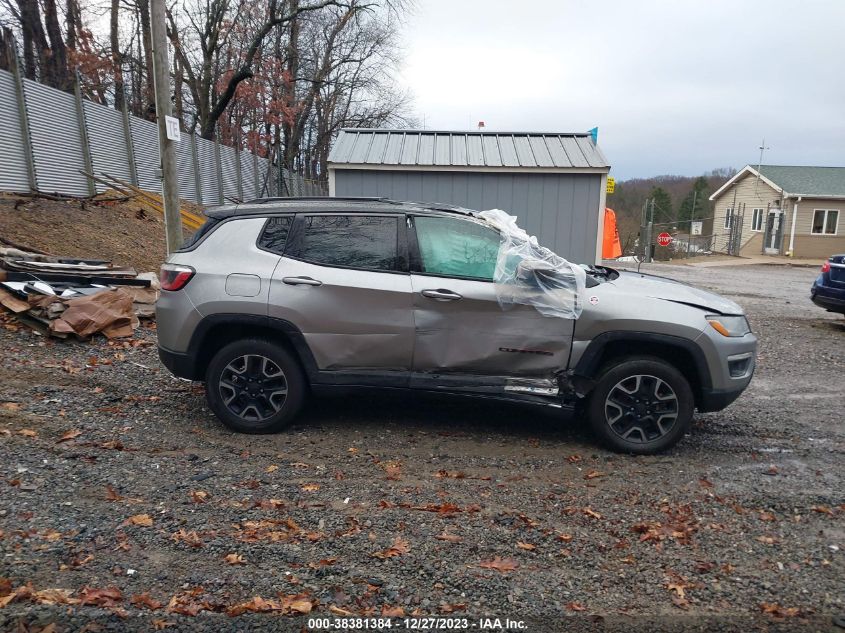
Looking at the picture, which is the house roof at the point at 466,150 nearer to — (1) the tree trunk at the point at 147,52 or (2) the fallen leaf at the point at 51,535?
(2) the fallen leaf at the point at 51,535

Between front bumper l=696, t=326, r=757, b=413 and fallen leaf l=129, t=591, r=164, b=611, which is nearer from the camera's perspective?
fallen leaf l=129, t=591, r=164, b=611

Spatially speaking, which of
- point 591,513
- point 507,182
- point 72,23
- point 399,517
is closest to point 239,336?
point 399,517

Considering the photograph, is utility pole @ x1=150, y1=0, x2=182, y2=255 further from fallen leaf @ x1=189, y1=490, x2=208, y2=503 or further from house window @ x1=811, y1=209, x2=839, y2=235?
house window @ x1=811, y1=209, x2=839, y2=235

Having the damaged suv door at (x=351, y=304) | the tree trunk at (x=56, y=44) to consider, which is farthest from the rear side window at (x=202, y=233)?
the tree trunk at (x=56, y=44)

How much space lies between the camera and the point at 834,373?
735cm

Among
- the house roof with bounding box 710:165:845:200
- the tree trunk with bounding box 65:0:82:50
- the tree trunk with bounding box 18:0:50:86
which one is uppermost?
the tree trunk with bounding box 65:0:82:50

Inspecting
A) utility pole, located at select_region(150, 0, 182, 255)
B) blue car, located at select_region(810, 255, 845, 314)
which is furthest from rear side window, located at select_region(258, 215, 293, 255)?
blue car, located at select_region(810, 255, 845, 314)

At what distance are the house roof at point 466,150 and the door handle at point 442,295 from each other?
21.1 ft

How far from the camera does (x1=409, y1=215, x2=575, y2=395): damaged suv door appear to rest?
4480 millimetres

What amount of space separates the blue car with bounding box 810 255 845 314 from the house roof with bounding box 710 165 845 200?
2650cm

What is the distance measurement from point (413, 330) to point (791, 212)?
3563 cm

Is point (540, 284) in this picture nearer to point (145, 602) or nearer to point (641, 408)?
point (641, 408)

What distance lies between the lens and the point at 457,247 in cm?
469

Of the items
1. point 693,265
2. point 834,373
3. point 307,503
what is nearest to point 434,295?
point 307,503
